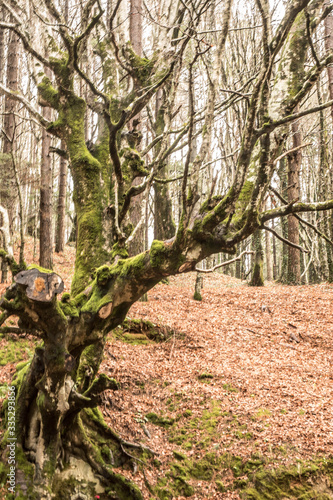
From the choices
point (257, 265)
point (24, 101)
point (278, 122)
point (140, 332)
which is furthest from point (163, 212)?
point (278, 122)

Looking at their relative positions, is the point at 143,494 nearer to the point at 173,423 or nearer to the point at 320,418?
the point at 173,423

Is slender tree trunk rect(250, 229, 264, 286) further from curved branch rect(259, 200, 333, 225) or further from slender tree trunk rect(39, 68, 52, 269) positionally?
curved branch rect(259, 200, 333, 225)

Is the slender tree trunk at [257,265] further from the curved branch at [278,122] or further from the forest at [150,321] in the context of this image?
the curved branch at [278,122]

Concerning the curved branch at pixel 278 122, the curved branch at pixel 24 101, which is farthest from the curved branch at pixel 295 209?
the curved branch at pixel 24 101

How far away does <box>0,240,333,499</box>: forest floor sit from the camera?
396cm

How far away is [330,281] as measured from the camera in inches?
445

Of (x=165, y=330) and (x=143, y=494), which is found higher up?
(x=165, y=330)

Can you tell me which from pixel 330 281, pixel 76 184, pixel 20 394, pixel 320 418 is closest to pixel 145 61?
pixel 76 184

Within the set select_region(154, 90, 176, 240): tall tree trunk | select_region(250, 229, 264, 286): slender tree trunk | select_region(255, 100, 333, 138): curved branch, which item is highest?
select_region(154, 90, 176, 240): tall tree trunk

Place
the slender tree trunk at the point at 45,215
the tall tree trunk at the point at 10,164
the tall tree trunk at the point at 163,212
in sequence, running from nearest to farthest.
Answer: the tall tree trunk at the point at 10,164
the slender tree trunk at the point at 45,215
the tall tree trunk at the point at 163,212

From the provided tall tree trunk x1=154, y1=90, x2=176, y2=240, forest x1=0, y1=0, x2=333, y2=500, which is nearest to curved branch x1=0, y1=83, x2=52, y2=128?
forest x1=0, y1=0, x2=333, y2=500

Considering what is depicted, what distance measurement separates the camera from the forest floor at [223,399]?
3965 millimetres

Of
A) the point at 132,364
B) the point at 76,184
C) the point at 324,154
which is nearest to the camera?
the point at 76,184

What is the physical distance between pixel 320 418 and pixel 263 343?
2.72 m
